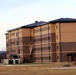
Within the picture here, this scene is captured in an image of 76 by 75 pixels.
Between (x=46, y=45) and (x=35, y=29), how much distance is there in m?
15.8

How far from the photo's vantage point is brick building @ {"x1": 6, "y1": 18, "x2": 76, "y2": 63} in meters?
120

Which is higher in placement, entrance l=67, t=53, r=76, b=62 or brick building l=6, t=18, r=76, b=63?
brick building l=6, t=18, r=76, b=63

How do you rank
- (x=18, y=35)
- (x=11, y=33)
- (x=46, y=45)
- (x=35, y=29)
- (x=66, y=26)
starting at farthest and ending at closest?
(x=11, y=33) < (x=18, y=35) < (x=35, y=29) < (x=46, y=45) < (x=66, y=26)

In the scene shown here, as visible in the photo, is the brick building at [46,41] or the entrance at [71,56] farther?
the brick building at [46,41]

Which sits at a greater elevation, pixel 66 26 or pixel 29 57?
pixel 66 26

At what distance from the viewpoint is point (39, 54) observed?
5399 inches

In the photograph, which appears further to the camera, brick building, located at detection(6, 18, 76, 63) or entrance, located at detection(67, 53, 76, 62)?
brick building, located at detection(6, 18, 76, 63)

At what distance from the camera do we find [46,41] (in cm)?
13125

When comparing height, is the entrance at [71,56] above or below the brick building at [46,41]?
below

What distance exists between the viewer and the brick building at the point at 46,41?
12050 cm

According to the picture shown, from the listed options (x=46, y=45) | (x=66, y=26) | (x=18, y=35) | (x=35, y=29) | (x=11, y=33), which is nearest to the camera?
(x=66, y=26)

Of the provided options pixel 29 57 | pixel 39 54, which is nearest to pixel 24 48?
pixel 29 57

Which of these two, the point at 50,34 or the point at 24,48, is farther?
the point at 24,48

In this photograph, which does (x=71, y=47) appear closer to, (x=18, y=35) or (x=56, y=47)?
(x=56, y=47)
